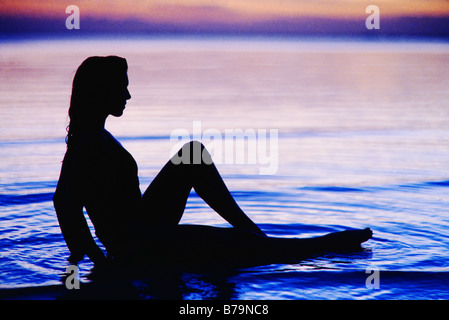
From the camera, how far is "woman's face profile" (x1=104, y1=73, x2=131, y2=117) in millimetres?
3457

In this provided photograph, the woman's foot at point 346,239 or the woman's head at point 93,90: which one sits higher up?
the woman's head at point 93,90

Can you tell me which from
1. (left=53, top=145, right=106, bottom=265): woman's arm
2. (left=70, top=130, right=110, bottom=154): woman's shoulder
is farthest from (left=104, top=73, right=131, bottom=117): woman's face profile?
(left=53, top=145, right=106, bottom=265): woman's arm

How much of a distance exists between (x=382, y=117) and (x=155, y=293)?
24.6ft

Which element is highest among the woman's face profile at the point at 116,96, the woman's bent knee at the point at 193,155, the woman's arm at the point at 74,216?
the woman's face profile at the point at 116,96

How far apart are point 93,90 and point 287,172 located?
3.48 metres

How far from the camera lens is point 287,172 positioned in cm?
656

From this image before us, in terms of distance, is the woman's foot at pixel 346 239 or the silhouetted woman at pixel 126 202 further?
the woman's foot at pixel 346 239

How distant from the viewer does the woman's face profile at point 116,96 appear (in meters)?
3.46

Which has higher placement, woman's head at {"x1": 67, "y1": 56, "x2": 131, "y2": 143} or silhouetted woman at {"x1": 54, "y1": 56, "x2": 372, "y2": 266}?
woman's head at {"x1": 67, "y1": 56, "x2": 131, "y2": 143}

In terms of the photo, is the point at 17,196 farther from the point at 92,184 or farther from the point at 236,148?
the point at 236,148

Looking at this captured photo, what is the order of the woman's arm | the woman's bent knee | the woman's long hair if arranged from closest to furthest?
the woman's arm, the woman's long hair, the woman's bent knee

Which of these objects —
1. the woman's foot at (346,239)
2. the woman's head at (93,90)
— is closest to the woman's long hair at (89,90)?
the woman's head at (93,90)

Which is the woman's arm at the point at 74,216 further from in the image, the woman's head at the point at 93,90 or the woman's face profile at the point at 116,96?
the woman's face profile at the point at 116,96

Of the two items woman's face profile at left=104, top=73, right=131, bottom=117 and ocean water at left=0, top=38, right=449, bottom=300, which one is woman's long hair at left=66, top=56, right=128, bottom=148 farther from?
ocean water at left=0, top=38, right=449, bottom=300
